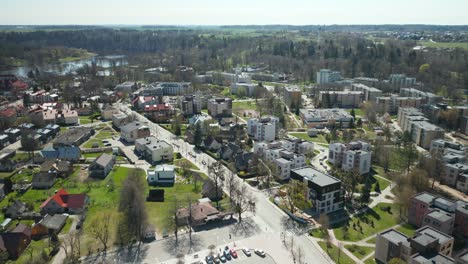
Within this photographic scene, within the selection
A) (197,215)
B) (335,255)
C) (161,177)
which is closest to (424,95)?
(335,255)

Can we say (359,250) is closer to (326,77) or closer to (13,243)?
(13,243)

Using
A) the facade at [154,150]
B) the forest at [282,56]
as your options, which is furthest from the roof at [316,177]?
the forest at [282,56]

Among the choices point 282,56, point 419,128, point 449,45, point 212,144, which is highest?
point 449,45

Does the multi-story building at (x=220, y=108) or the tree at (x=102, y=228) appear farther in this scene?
the multi-story building at (x=220, y=108)

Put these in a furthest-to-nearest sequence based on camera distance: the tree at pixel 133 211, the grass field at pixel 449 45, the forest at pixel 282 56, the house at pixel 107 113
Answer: the grass field at pixel 449 45, the forest at pixel 282 56, the house at pixel 107 113, the tree at pixel 133 211

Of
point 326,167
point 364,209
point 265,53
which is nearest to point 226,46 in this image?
point 265,53

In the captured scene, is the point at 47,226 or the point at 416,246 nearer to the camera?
the point at 416,246

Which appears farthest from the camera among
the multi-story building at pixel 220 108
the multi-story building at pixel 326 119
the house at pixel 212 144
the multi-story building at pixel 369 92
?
the multi-story building at pixel 369 92

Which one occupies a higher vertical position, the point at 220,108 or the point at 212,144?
the point at 220,108

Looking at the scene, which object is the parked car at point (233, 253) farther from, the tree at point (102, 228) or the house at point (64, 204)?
the house at point (64, 204)
